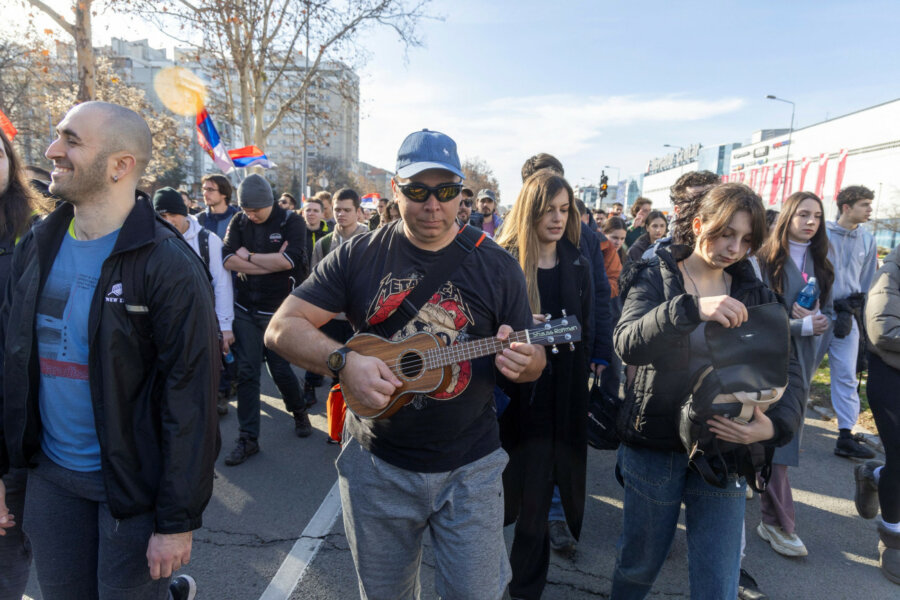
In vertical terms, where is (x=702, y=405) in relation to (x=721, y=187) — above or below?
below

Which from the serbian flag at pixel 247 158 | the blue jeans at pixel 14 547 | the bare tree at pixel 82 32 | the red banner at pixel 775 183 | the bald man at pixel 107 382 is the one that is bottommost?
the blue jeans at pixel 14 547

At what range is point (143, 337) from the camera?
5.87ft

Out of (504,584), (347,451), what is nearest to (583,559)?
(504,584)

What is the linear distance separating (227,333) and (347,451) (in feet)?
10.3

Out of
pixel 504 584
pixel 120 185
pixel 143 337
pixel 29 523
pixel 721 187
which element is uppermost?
pixel 721 187

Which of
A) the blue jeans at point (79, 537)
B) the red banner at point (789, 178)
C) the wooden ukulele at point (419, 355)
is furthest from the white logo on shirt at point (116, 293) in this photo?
the red banner at point (789, 178)

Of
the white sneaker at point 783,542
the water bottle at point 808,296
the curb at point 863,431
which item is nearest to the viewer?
the white sneaker at point 783,542

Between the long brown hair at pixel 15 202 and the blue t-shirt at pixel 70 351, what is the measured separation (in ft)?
2.89

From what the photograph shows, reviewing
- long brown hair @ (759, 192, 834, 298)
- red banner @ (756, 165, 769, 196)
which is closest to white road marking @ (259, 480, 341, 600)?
long brown hair @ (759, 192, 834, 298)

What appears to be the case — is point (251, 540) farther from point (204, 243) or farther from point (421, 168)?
point (421, 168)

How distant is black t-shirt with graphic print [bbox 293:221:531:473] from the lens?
1.95 metres

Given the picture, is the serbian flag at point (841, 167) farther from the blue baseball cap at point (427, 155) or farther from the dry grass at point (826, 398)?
the blue baseball cap at point (427, 155)

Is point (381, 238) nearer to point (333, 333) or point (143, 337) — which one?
point (143, 337)

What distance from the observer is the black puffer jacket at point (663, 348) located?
2.08 metres
